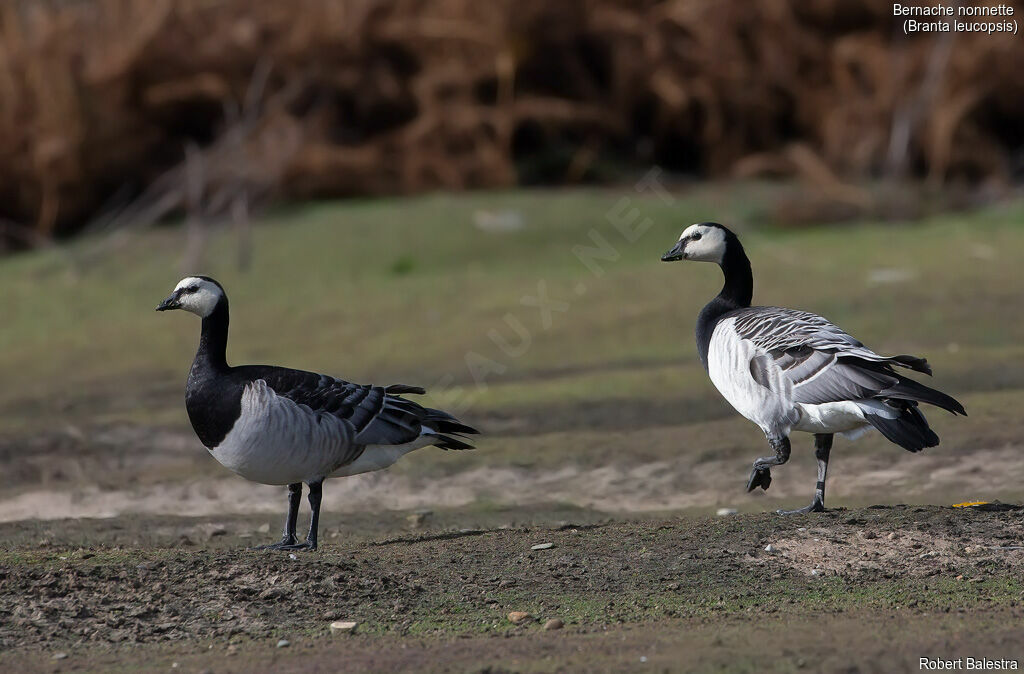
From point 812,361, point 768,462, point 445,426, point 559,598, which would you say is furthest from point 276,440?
point 812,361

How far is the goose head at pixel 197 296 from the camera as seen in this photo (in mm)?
6578

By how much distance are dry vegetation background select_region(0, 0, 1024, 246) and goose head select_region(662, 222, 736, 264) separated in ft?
25.3

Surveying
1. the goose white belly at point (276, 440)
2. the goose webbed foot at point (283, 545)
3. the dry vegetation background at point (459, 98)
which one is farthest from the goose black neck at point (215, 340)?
the dry vegetation background at point (459, 98)

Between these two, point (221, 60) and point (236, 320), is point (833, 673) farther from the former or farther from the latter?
point (221, 60)

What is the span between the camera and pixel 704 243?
7.23 metres

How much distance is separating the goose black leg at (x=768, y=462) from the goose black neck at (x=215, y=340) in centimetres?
235

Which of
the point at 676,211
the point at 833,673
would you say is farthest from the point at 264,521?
the point at 676,211

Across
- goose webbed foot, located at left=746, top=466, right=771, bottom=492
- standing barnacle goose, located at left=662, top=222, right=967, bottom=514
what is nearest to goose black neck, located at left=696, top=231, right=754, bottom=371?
standing barnacle goose, located at left=662, top=222, right=967, bottom=514

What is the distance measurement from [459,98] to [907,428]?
10.8 meters

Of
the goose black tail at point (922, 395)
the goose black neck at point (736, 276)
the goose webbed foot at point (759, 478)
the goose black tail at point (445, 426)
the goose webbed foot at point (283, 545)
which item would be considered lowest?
the goose webbed foot at point (283, 545)

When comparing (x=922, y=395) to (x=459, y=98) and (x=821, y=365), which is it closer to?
(x=821, y=365)

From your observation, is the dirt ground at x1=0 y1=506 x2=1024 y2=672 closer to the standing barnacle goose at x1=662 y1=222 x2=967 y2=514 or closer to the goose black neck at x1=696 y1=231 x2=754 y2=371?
the standing barnacle goose at x1=662 y1=222 x2=967 y2=514

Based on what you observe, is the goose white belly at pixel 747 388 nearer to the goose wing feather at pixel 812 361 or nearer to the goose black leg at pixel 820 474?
the goose wing feather at pixel 812 361

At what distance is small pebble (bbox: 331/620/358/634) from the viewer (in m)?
4.93
